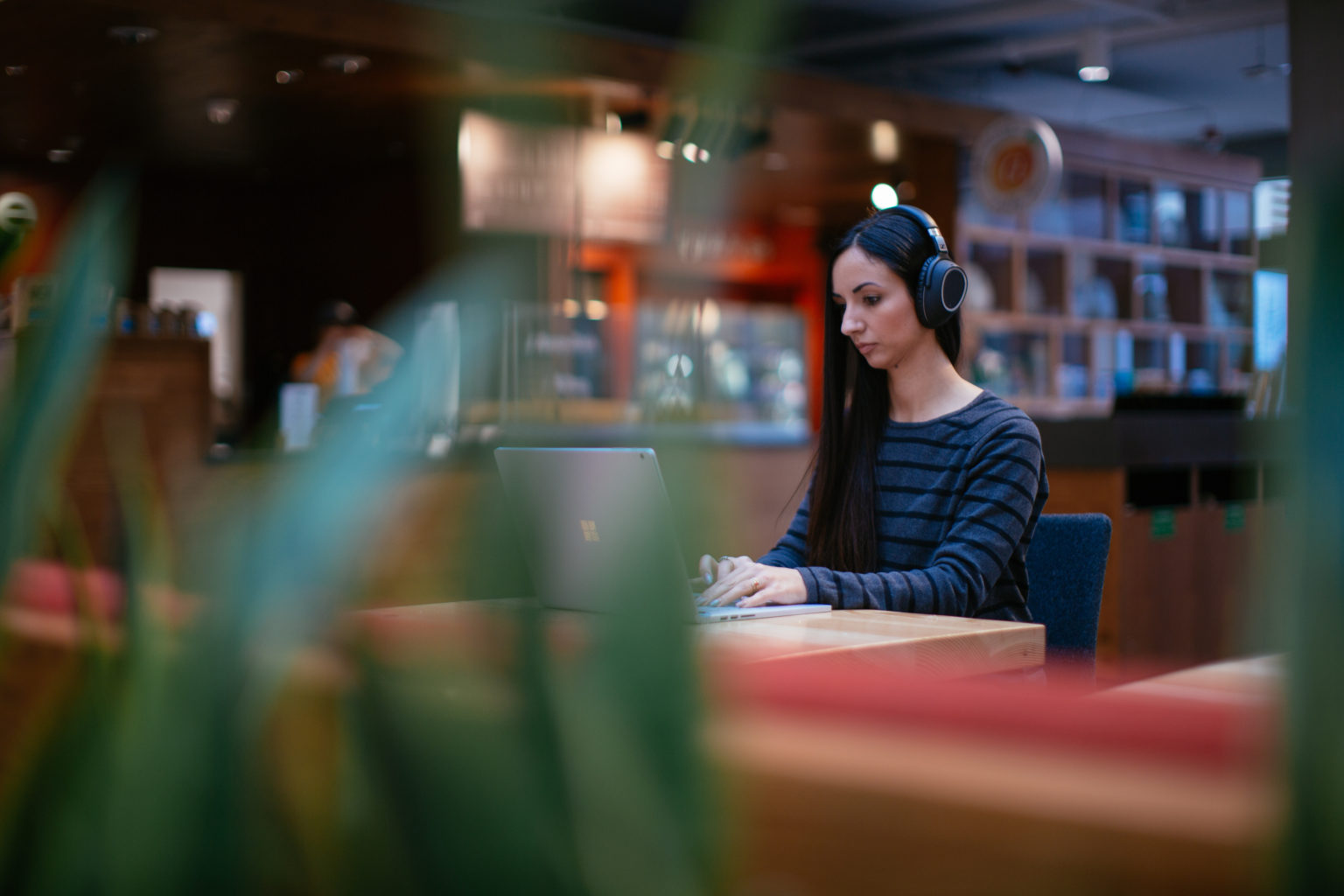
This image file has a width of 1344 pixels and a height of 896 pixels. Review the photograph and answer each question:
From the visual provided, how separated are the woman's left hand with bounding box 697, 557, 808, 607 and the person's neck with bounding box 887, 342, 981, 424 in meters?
0.44

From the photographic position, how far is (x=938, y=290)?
7.23 feet

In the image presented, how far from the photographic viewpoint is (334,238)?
31.4ft

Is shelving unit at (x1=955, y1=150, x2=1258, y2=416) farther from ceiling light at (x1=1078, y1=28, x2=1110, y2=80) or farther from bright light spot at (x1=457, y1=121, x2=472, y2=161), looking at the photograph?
bright light spot at (x1=457, y1=121, x2=472, y2=161)

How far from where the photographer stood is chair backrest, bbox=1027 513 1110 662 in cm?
224

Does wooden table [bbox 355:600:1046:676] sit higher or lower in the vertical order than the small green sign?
higher

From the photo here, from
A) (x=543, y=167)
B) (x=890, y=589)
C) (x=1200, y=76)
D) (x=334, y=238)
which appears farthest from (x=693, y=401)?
(x=1200, y=76)

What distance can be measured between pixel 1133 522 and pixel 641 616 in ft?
15.1

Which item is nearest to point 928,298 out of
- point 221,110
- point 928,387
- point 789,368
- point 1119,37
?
point 928,387

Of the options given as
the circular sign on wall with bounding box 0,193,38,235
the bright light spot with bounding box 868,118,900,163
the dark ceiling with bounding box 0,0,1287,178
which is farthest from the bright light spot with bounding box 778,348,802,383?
the circular sign on wall with bounding box 0,193,38,235

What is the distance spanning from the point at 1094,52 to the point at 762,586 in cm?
711

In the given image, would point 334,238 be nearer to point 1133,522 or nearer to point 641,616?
point 1133,522

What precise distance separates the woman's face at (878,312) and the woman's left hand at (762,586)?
45 cm

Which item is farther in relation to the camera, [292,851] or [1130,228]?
[1130,228]

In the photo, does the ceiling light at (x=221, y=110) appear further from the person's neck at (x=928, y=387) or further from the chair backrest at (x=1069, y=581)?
the chair backrest at (x=1069, y=581)
